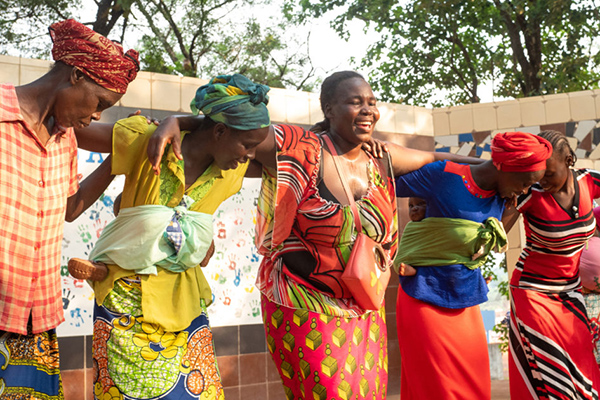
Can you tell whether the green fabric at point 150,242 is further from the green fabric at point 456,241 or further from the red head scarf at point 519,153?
the red head scarf at point 519,153

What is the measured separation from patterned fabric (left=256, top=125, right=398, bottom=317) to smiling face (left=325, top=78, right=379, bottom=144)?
19 cm

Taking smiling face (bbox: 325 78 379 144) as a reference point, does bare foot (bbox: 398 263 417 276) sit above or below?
below

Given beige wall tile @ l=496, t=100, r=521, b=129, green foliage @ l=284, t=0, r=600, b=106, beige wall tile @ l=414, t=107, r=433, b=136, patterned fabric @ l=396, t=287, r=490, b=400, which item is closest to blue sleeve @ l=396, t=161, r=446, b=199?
patterned fabric @ l=396, t=287, r=490, b=400

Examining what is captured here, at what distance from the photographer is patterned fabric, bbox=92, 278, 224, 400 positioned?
2.55 meters

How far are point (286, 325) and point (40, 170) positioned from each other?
132 centimetres

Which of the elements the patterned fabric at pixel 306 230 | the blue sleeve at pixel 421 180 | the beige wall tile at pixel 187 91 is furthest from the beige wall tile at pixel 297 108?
the patterned fabric at pixel 306 230

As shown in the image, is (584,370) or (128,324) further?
(584,370)

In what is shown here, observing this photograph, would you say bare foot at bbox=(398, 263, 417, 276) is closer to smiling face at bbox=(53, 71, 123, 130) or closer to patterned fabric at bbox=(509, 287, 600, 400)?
patterned fabric at bbox=(509, 287, 600, 400)

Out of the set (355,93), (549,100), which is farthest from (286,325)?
(549,100)

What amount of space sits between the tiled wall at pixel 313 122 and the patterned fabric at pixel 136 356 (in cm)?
345

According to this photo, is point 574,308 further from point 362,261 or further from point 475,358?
point 362,261

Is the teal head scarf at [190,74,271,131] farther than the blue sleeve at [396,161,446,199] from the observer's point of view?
No

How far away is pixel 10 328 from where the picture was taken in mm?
2363

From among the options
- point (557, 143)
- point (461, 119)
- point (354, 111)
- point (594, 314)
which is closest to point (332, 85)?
point (354, 111)
